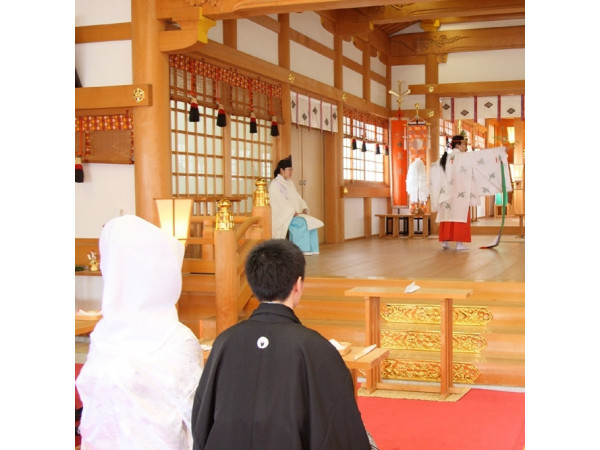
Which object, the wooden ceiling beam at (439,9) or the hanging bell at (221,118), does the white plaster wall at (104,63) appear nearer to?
the hanging bell at (221,118)

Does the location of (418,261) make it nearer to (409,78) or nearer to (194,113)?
(194,113)

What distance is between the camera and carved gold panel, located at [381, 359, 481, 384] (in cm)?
495

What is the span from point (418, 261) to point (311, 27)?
3980mm

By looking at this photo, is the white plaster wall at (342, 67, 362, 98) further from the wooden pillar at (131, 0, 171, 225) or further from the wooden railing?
the wooden railing

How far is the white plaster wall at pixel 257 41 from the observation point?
8.15m

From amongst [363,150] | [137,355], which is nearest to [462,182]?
[363,150]

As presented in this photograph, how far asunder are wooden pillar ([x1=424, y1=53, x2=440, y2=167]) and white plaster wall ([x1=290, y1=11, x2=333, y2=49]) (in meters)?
2.45

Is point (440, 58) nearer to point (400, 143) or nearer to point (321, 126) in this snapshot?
point (400, 143)

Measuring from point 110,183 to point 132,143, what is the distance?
1.58 feet

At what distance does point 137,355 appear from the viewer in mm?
2074

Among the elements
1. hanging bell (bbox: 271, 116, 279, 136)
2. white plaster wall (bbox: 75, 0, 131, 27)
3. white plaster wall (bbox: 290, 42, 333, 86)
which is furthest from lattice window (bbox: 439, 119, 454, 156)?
white plaster wall (bbox: 75, 0, 131, 27)

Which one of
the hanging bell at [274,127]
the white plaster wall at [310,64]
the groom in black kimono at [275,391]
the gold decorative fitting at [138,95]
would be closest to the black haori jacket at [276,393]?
the groom in black kimono at [275,391]
